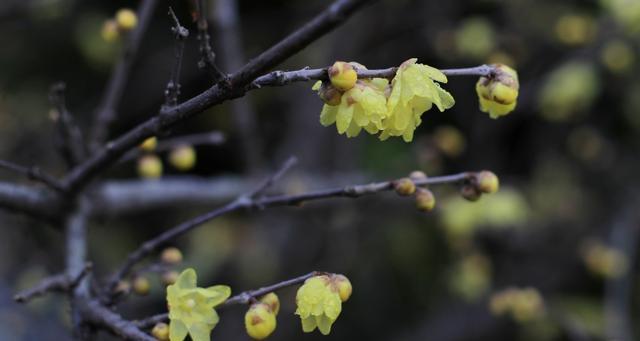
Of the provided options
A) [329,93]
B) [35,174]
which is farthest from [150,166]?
[329,93]

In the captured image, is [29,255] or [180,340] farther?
[29,255]

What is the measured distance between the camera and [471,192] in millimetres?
1288

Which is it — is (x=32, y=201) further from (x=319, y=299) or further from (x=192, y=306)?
(x=319, y=299)

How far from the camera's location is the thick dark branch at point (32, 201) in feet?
5.03

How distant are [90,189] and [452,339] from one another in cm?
193

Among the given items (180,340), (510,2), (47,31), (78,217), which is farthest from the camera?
(47,31)

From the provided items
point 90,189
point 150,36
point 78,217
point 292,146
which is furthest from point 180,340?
point 150,36

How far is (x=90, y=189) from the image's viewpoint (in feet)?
5.89

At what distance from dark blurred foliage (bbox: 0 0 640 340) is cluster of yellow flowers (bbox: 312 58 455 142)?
1.73 metres

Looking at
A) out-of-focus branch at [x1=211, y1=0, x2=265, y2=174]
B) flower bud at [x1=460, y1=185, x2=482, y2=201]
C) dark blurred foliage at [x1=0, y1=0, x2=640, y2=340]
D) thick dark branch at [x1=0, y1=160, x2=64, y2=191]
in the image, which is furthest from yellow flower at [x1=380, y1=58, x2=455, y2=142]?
A: dark blurred foliage at [x1=0, y1=0, x2=640, y2=340]

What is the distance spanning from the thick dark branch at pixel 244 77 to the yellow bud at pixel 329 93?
0.34 ft

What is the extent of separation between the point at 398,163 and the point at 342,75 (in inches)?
94.5

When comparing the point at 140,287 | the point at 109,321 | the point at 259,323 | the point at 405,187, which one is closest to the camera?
the point at 259,323

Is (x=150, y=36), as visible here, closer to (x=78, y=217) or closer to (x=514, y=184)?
(x=514, y=184)
